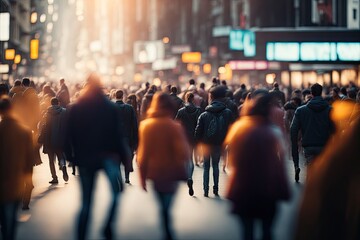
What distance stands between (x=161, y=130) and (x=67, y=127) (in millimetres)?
1047

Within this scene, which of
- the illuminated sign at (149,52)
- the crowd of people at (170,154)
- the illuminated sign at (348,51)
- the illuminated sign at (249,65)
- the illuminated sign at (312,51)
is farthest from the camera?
the illuminated sign at (149,52)

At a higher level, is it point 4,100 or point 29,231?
point 4,100

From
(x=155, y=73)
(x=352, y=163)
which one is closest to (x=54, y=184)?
(x=352, y=163)

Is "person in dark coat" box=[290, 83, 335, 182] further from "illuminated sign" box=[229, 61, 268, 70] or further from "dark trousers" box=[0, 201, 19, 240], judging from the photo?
"illuminated sign" box=[229, 61, 268, 70]

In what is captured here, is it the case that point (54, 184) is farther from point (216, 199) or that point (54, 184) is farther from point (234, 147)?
point (234, 147)

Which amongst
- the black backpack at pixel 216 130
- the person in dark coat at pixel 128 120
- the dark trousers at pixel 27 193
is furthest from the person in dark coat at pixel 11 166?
the person in dark coat at pixel 128 120

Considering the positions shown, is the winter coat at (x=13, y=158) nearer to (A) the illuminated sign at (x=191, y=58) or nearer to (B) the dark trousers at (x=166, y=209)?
(B) the dark trousers at (x=166, y=209)

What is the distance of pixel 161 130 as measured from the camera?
9297 millimetres

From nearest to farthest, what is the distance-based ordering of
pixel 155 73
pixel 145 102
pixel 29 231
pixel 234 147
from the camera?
pixel 234 147, pixel 29 231, pixel 145 102, pixel 155 73

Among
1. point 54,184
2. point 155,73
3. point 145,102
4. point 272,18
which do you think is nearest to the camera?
point 54,184

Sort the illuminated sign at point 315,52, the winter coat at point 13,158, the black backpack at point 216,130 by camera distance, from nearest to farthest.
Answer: the winter coat at point 13,158, the black backpack at point 216,130, the illuminated sign at point 315,52

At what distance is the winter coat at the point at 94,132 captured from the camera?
9.08 m

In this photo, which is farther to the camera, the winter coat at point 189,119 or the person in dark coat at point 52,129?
the person in dark coat at point 52,129

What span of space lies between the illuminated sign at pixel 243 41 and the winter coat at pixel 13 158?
174 ft
